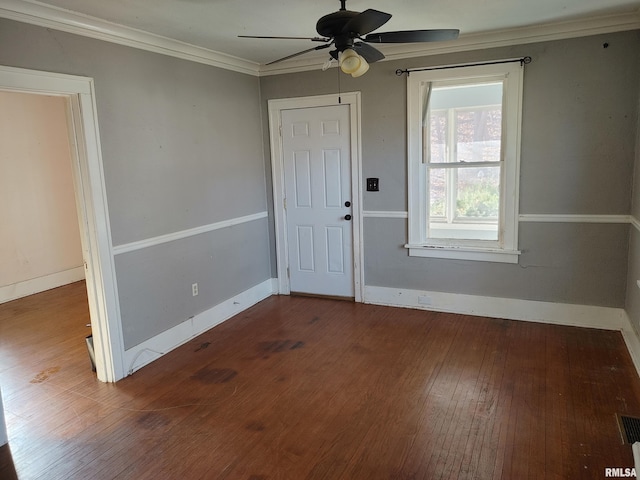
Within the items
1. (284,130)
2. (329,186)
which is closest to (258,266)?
(329,186)

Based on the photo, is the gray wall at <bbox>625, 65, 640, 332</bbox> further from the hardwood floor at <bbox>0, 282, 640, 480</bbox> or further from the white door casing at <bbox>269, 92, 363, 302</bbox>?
the white door casing at <bbox>269, 92, 363, 302</bbox>

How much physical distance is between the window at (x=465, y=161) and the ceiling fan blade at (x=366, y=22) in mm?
2009

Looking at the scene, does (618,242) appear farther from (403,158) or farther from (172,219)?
(172,219)

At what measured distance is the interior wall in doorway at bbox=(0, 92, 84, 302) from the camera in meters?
5.11

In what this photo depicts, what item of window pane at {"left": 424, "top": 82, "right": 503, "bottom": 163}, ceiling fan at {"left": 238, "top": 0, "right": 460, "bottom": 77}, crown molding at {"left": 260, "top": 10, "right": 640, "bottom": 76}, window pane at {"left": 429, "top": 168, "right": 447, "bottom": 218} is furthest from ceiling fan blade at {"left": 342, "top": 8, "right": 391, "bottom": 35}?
window pane at {"left": 429, "top": 168, "right": 447, "bottom": 218}

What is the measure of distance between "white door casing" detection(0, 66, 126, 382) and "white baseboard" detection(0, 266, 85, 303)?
2.73 metres

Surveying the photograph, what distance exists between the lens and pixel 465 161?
13.3 feet

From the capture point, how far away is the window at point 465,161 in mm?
3840

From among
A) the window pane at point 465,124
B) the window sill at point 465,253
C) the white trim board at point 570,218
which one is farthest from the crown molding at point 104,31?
the white trim board at point 570,218

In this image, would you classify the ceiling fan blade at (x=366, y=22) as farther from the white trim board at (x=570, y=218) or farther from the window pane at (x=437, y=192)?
the white trim board at (x=570, y=218)

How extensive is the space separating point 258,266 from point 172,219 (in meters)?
1.39

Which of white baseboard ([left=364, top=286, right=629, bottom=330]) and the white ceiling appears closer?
the white ceiling

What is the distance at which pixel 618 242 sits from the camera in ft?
11.8

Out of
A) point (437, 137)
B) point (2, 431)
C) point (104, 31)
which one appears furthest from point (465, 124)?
point (2, 431)
